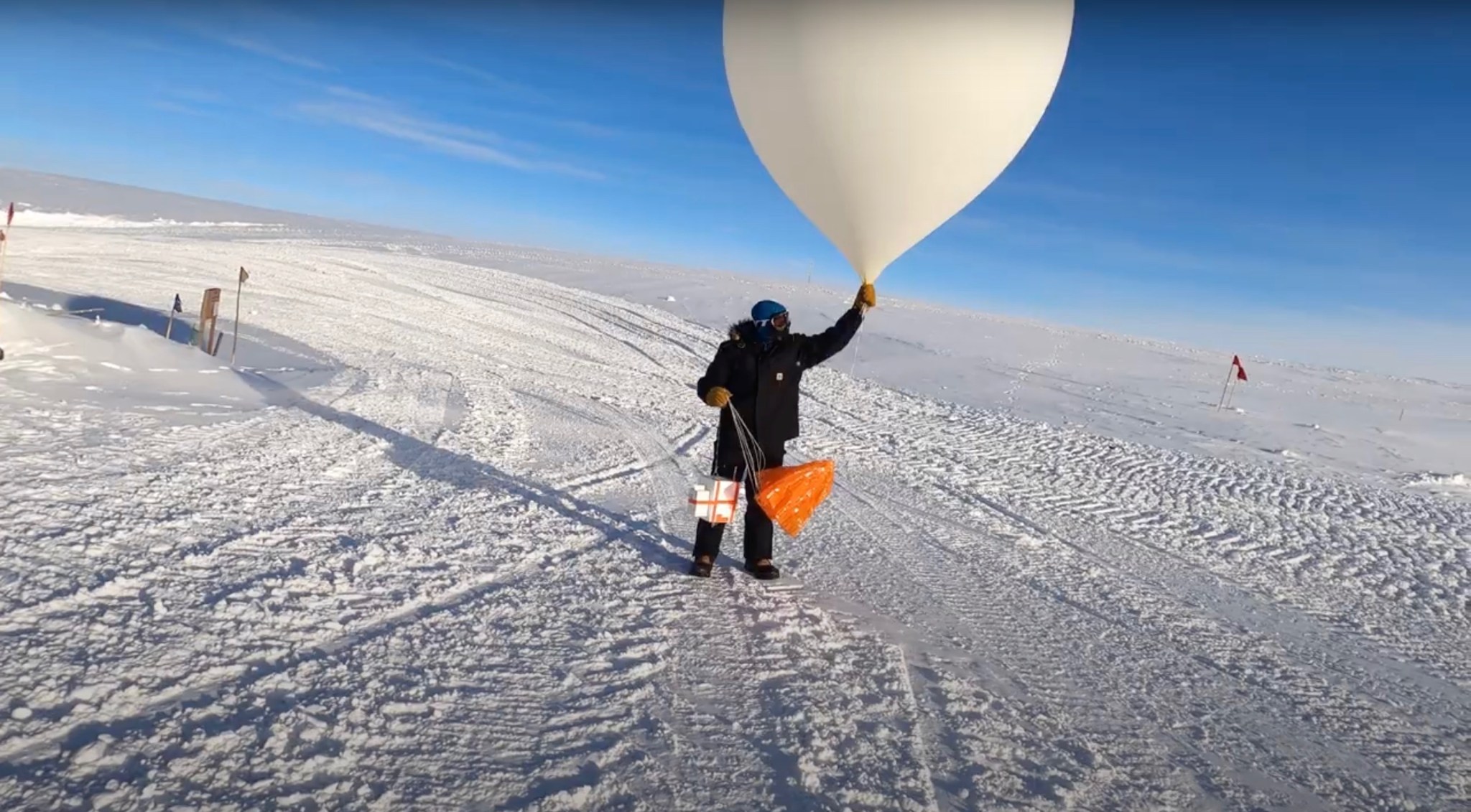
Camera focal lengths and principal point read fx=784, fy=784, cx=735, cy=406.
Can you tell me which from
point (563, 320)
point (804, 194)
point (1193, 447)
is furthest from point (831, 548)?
point (563, 320)

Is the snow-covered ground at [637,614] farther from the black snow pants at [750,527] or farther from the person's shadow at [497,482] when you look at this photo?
the black snow pants at [750,527]

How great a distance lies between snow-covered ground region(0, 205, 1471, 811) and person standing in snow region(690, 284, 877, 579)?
38cm

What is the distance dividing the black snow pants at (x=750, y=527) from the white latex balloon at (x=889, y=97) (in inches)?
50.0

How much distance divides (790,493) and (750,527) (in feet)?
1.27

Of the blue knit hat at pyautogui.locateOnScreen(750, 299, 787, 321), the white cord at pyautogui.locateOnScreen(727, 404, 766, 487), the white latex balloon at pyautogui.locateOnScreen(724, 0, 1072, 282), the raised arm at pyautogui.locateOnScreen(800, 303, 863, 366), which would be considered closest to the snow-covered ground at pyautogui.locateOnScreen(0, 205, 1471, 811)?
the white cord at pyautogui.locateOnScreen(727, 404, 766, 487)

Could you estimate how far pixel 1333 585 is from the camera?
5766mm

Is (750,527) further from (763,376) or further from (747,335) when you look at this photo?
(747,335)

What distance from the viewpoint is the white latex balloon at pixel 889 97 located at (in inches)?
149

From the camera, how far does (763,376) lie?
4414mm

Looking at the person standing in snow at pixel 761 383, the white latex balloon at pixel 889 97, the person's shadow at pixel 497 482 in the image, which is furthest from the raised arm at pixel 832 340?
the person's shadow at pixel 497 482

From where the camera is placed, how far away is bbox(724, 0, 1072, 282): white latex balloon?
3.80 metres

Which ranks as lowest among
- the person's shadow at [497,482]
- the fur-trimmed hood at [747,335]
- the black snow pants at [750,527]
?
the person's shadow at [497,482]

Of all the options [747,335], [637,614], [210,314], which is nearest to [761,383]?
[747,335]

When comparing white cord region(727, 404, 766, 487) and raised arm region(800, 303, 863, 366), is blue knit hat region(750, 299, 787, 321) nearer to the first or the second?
raised arm region(800, 303, 863, 366)
